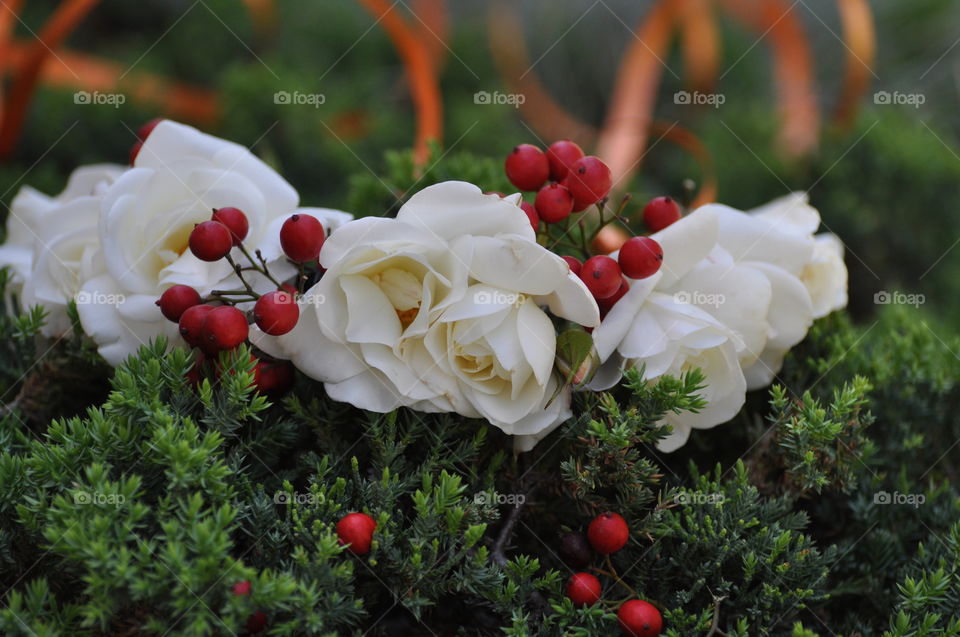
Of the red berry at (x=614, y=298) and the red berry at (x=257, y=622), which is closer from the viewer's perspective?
the red berry at (x=257, y=622)

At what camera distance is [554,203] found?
686mm

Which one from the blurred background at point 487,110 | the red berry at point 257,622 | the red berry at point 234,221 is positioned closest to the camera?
the red berry at point 257,622

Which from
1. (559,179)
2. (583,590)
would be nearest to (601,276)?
(559,179)

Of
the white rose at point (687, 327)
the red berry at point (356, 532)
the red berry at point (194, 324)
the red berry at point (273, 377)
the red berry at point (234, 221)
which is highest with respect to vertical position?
the red berry at point (234, 221)

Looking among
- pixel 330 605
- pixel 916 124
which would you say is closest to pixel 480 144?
pixel 916 124

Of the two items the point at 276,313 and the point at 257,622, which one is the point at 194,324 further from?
the point at 257,622

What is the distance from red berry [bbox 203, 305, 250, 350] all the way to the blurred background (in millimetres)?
348

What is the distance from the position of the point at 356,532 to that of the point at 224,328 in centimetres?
18

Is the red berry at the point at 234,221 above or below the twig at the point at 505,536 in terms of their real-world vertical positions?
above

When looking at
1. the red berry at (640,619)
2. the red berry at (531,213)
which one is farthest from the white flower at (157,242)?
the red berry at (640,619)

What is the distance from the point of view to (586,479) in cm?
63

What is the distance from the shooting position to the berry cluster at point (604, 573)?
60 cm

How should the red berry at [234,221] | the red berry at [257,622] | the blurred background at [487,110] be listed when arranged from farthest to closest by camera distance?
the blurred background at [487,110] → the red berry at [234,221] → the red berry at [257,622]

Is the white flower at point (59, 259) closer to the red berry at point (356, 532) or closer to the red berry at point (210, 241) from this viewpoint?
the red berry at point (210, 241)
